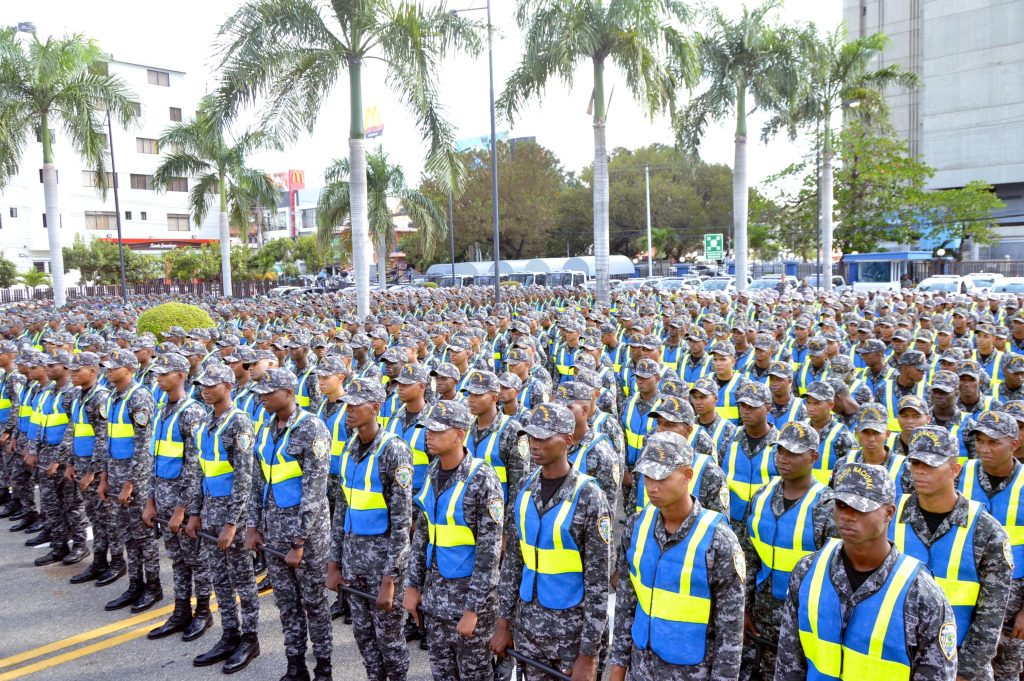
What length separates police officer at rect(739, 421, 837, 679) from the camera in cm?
421

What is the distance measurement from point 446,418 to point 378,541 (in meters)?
1.04

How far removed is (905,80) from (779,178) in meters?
16.9

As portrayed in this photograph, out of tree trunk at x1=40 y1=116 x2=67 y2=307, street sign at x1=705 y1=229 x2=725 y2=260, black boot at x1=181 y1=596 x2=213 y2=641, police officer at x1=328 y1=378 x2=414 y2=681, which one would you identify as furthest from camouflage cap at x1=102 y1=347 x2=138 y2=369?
street sign at x1=705 y1=229 x2=725 y2=260

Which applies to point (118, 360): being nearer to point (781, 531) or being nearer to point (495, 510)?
point (495, 510)

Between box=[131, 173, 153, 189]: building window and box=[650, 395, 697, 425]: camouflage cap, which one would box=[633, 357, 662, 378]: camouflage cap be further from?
box=[131, 173, 153, 189]: building window

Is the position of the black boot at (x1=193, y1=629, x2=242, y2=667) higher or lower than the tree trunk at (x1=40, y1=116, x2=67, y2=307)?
lower

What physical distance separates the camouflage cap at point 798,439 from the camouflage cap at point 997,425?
1.05 m

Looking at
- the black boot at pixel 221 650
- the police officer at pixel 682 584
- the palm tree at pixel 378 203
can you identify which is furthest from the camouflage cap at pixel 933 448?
the palm tree at pixel 378 203

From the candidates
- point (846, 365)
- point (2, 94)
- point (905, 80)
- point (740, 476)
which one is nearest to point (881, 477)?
point (740, 476)

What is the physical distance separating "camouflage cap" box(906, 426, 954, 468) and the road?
3.44m

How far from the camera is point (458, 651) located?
14.5 ft

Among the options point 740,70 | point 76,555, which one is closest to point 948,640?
point 76,555

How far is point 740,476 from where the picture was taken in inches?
209

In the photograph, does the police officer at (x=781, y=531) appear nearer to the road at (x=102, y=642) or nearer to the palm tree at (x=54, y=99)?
the road at (x=102, y=642)
